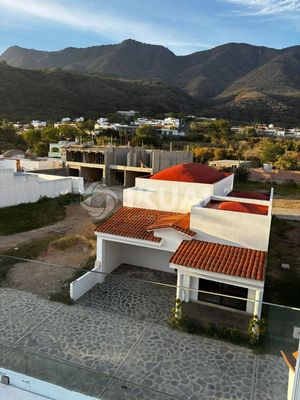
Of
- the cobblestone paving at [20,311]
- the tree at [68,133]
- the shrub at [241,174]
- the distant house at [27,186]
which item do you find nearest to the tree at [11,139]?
the tree at [68,133]

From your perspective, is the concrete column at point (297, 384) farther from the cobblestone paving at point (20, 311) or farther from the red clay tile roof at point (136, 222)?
the red clay tile roof at point (136, 222)

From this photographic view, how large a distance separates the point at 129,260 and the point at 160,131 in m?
72.1

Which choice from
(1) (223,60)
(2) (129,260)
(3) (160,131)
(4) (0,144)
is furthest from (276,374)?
(1) (223,60)

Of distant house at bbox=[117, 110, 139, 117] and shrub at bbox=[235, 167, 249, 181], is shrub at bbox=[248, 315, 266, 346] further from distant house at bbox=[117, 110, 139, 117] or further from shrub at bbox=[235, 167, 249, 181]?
distant house at bbox=[117, 110, 139, 117]

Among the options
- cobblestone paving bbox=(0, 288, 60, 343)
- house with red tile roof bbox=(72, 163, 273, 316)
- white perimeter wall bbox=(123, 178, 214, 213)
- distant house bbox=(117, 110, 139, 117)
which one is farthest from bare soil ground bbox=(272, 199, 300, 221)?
distant house bbox=(117, 110, 139, 117)

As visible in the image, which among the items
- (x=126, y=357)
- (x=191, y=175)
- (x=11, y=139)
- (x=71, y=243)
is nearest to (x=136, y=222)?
(x=191, y=175)

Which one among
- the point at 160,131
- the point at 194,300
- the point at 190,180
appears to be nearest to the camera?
the point at 194,300

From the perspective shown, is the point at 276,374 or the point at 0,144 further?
the point at 0,144

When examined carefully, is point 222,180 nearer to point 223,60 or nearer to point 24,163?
point 24,163

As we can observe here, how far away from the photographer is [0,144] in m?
53.6

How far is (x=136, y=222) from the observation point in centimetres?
1186

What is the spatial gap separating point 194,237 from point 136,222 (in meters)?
2.45

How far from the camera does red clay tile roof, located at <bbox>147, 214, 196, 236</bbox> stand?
1029 centimetres

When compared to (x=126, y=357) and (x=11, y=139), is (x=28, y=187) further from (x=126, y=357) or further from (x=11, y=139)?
(x=11, y=139)
